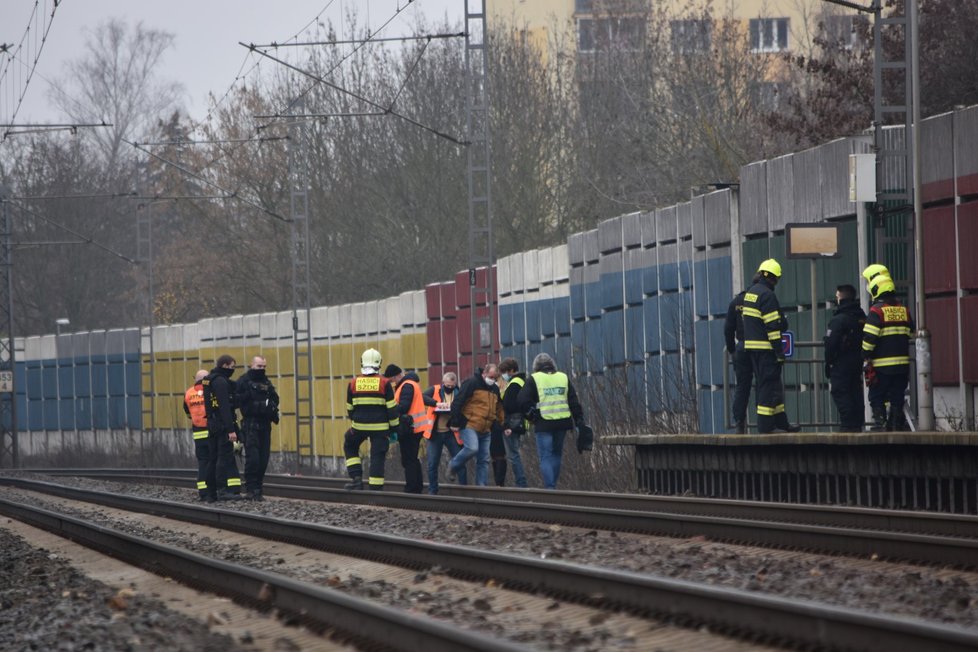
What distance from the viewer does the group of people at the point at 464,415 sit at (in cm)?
2212

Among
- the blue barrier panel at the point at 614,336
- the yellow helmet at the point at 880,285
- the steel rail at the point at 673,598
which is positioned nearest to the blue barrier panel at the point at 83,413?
the blue barrier panel at the point at 614,336

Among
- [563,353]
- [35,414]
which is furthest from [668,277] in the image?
[35,414]

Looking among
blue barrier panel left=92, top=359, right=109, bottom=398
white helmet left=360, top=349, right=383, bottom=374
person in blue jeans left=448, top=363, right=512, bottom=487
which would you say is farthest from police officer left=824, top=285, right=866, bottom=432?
blue barrier panel left=92, top=359, right=109, bottom=398

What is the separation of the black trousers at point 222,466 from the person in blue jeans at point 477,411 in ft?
9.83

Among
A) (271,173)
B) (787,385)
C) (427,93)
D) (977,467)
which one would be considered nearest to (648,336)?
(787,385)

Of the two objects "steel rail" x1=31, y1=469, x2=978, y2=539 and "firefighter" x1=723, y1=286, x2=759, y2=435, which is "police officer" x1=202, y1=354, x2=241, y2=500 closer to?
"steel rail" x1=31, y1=469, x2=978, y2=539

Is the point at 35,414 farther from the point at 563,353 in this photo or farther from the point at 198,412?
the point at 198,412

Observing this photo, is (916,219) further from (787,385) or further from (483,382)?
(483,382)

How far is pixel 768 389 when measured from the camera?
19266mm

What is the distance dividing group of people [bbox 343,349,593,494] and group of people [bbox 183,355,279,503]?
111cm

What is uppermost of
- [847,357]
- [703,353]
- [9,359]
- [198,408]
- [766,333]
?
[9,359]

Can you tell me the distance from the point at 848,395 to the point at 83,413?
45.9 metres

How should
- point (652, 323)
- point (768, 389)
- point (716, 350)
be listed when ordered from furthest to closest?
point (652, 323) → point (716, 350) → point (768, 389)

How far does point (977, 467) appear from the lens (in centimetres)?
1603
